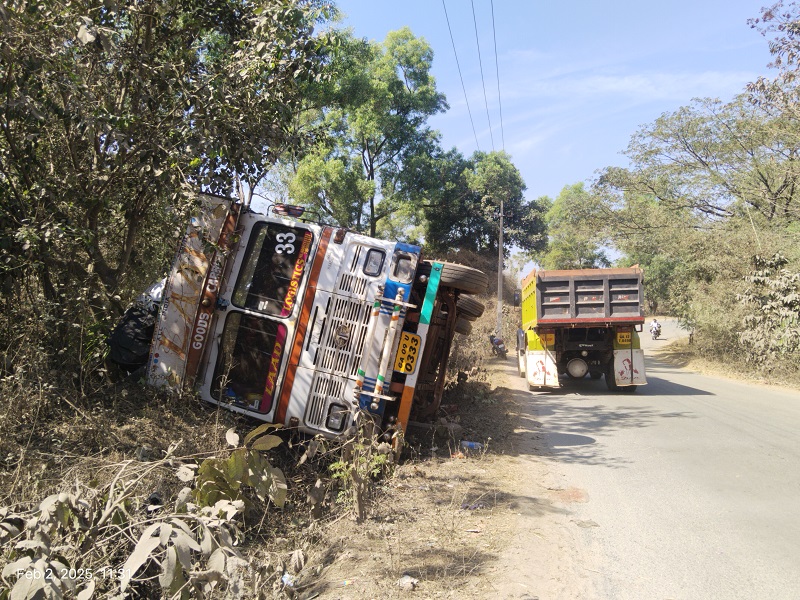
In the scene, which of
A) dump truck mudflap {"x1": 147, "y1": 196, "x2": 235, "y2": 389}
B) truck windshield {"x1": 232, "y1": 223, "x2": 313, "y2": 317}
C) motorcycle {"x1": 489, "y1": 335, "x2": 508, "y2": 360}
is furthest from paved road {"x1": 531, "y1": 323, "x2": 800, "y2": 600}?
motorcycle {"x1": 489, "y1": 335, "x2": 508, "y2": 360}

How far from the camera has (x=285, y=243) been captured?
6.84m

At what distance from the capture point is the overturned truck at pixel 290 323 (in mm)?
6398

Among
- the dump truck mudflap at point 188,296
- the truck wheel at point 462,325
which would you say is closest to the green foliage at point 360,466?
the dump truck mudflap at point 188,296

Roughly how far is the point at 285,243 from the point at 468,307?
297 centimetres

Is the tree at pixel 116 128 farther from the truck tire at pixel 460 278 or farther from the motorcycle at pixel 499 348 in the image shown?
the motorcycle at pixel 499 348

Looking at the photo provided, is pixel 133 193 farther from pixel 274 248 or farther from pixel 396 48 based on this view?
pixel 396 48

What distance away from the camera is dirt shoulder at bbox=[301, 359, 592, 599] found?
3.98 metres

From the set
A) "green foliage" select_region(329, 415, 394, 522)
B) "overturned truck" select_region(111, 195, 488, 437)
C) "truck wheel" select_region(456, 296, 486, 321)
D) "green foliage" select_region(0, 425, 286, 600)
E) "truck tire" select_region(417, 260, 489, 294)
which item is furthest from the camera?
"truck wheel" select_region(456, 296, 486, 321)

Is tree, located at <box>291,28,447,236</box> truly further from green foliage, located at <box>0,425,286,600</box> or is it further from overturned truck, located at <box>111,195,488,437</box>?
green foliage, located at <box>0,425,286,600</box>

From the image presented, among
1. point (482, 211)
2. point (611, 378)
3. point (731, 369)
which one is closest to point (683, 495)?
point (611, 378)

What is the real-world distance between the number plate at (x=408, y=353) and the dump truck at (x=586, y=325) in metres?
7.33

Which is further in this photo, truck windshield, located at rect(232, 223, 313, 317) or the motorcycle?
the motorcycle

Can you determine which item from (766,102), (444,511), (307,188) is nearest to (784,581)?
(444,511)

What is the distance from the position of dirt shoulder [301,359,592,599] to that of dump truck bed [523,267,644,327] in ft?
20.3
